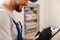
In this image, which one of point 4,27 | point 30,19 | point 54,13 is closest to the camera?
point 4,27

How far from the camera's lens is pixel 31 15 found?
1.95 meters

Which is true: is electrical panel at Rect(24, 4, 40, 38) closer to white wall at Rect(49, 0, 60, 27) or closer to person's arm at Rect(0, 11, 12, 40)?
white wall at Rect(49, 0, 60, 27)

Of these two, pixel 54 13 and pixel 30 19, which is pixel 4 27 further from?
pixel 54 13

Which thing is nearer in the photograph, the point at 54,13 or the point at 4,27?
the point at 4,27

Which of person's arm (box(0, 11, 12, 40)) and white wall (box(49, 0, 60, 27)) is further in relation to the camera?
white wall (box(49, 0, 60, 27))

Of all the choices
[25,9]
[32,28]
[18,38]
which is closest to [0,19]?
[18,38]

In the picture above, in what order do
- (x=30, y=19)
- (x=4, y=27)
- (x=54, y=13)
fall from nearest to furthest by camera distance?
(x=4, y=27)
(x=30, y=19)
(x=54, y=13)

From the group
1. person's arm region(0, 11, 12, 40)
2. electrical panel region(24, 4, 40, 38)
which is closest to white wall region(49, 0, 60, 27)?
electrical panel region(24, 4, 40, 38)

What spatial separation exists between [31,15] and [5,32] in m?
1.35

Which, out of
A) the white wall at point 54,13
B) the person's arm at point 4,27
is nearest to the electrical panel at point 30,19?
the white wall at point 54,13

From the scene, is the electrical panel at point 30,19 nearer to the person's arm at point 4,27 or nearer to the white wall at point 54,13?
the white wall at point 54,13

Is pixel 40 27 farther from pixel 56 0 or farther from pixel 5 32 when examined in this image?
pixel 5 32

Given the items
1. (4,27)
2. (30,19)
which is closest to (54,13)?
(30,19)

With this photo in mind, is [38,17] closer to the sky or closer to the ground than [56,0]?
closer to the ground
